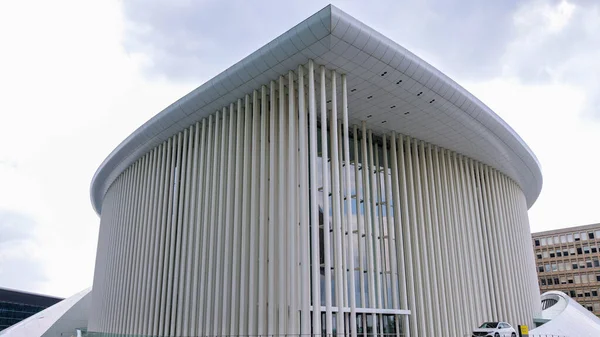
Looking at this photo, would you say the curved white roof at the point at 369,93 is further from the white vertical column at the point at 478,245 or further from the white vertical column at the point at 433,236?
the white vertical column at the point at 478,245

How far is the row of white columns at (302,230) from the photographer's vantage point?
73.0 ft

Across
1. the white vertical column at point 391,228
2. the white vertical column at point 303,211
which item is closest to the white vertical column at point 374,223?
the white vertical column at point 391,228

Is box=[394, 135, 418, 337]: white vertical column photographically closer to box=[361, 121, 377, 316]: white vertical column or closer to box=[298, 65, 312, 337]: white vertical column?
box=[361, 121, 377, 316]: white vertical column

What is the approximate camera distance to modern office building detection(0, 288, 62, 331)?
240 ft

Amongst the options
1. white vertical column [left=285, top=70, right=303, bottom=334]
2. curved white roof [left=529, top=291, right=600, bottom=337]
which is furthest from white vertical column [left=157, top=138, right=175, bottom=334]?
curved white roof [left=529, top=291, right=600, bottom=337]

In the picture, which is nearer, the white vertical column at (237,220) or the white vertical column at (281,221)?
the white vertical column at (281,221)

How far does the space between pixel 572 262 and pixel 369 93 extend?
255 ft

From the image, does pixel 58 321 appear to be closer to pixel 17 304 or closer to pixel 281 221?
pixel 281 221

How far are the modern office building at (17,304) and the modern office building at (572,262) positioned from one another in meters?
86.2

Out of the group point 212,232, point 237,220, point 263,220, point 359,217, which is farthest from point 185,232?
point 359,217

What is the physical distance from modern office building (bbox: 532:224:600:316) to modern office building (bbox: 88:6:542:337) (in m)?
54.3

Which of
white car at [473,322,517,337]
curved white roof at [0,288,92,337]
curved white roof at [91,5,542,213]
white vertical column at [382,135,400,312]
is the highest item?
curved white roof at [91,5,542,213]

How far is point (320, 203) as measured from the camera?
2555 centimetres

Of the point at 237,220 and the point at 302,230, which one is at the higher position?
the point at 237,220
